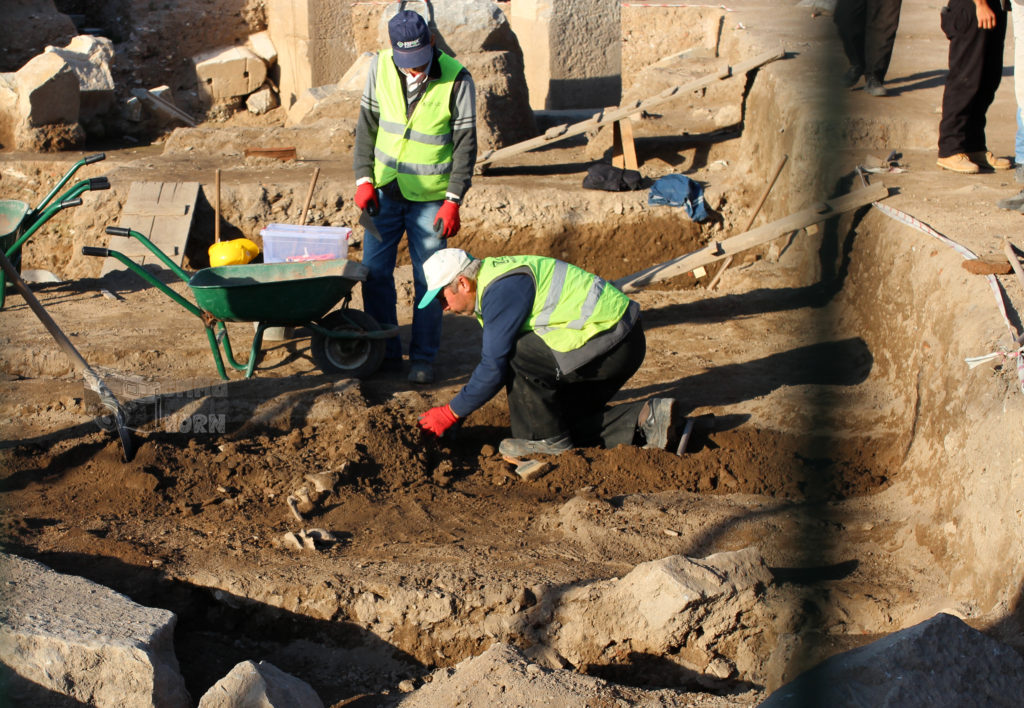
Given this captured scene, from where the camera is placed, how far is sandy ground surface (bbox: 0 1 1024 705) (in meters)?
3.16

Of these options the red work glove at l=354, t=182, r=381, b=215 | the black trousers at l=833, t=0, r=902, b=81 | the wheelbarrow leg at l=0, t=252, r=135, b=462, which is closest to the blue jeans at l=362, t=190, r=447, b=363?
the red work glove at l=354, t=182, r=381, b=215

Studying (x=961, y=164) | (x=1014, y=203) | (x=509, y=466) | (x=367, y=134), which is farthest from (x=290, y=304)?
(x=961, y=164)

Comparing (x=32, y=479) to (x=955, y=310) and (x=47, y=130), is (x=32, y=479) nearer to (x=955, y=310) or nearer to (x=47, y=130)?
(x=955, y=310)

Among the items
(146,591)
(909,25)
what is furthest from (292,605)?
(909,25)

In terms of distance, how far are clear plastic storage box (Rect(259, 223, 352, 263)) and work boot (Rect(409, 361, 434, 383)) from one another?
0.87 meters

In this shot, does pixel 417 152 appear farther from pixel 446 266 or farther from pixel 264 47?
pixel 264 47

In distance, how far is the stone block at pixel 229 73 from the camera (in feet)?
41.5

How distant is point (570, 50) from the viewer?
39.0ft

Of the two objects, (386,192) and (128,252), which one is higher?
(386,192)

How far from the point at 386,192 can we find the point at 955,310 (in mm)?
2894

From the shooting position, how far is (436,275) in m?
3.94

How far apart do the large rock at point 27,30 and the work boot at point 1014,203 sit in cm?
1172

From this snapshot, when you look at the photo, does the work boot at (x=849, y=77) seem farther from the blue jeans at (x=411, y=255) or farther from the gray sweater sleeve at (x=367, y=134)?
the gray sweater sleeve at (x=367, y=134)

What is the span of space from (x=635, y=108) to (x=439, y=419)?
189 inches
